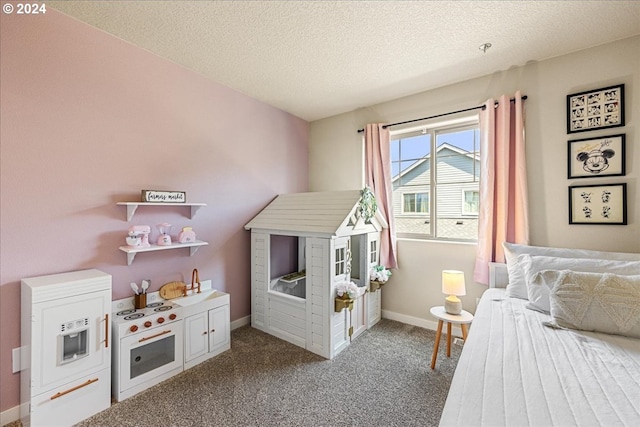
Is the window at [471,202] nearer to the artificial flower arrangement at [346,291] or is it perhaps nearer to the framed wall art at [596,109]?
the framed wall art at [596,109]

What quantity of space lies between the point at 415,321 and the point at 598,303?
168 centimetres

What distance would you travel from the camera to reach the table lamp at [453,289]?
2.31 metres

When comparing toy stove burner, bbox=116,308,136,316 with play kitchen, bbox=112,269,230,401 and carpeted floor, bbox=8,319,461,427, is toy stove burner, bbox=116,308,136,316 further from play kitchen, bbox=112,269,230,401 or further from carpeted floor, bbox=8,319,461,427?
carpeted floor, bbox=8,319,461,427

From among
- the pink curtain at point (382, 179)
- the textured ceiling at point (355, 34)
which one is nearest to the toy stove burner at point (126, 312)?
the textured ceiling at point (355, 34)

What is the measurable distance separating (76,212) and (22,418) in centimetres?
131

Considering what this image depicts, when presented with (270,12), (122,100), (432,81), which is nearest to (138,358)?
(122,100)

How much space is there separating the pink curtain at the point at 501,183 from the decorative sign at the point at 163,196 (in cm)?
281

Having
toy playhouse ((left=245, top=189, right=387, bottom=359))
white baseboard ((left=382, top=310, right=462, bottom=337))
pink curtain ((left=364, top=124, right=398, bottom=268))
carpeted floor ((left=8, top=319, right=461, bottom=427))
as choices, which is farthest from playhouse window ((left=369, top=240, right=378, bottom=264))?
carpeted floor ((left=8, top=319, right=461, bottom=427))

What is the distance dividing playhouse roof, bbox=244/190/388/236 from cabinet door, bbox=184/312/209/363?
3.42 ft

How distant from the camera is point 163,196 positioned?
2.20 m

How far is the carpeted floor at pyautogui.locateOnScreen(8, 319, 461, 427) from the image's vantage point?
1669 millimetres

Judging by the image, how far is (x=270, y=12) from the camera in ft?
5.92

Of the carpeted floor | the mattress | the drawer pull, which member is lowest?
the carpeted floor

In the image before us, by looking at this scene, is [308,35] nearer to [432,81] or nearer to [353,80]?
[353,80]
